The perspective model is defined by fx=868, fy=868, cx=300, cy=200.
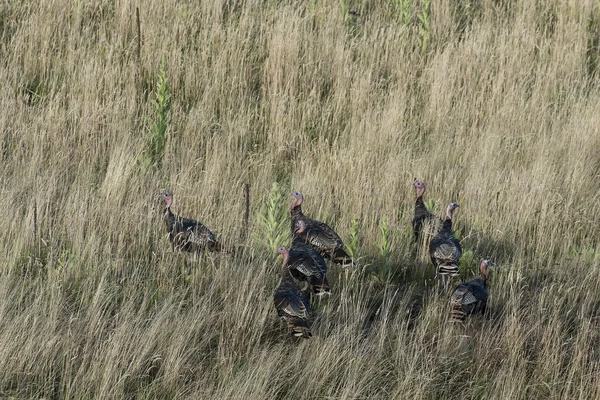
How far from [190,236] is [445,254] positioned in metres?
1.73

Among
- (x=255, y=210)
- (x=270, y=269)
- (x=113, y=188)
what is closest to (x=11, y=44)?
(x=113, y=188)

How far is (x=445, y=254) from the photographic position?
5.88m

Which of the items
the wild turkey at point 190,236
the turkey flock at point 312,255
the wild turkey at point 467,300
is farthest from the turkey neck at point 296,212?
the wild turkey at point 467,300

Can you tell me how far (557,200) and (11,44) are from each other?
5.55 meters

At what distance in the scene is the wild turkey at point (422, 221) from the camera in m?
6.36

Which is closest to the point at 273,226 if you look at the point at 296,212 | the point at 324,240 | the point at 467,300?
the point at 324,240

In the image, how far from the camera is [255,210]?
6.85 meters

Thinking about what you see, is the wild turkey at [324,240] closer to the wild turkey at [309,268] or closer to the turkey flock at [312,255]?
the turkey flock at [312,255]

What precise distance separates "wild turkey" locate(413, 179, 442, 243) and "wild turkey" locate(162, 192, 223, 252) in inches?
60.1

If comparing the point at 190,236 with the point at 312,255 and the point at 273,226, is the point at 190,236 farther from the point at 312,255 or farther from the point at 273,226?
the point at 312,255

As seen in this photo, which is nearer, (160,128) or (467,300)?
(467,300)

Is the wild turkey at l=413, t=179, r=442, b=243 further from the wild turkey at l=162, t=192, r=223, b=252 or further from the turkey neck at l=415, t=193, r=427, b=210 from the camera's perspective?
the wild turkey at l=162, t=192, r=223, b=252

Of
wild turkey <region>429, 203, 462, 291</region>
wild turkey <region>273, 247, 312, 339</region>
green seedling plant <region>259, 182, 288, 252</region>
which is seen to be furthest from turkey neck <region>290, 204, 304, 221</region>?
wild turkey <region>273, 247, 312, 339</region>

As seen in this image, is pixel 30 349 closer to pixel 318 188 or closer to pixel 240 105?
pixel 318 188
